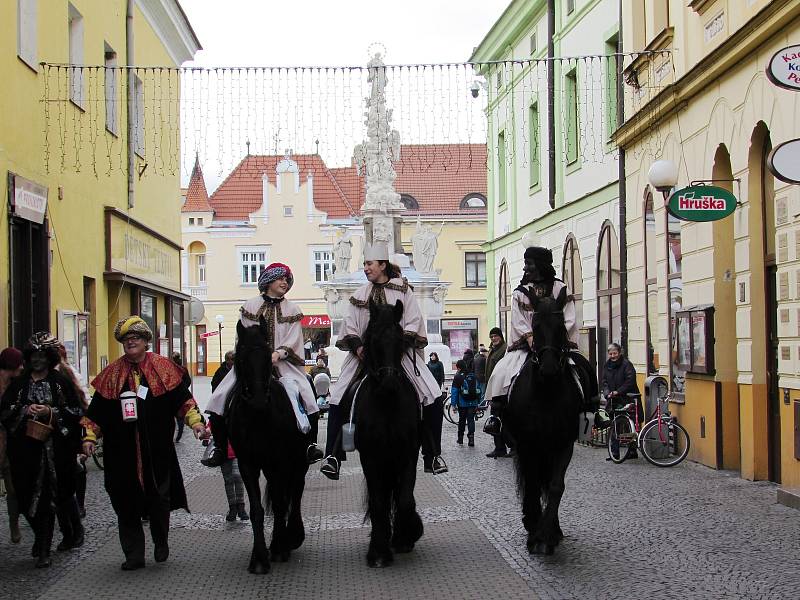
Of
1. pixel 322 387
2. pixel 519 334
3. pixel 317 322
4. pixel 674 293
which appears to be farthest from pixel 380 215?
pixel 519 334

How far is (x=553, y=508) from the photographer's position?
9.48m

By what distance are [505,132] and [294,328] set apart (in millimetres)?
25755

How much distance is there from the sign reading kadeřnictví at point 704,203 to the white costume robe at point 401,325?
18.1 ft

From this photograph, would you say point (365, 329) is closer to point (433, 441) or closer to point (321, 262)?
point (433, 441)

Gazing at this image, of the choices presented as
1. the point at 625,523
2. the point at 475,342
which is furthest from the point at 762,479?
the point at 475,342

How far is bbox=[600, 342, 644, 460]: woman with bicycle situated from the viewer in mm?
18625

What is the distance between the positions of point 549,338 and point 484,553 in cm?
176

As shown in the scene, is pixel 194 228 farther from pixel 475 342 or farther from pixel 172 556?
pixel 172 556

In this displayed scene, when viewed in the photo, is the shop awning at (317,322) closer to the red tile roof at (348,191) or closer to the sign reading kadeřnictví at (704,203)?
the red tile roof at (348,191)

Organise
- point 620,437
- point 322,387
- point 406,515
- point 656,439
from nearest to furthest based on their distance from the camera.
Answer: point 406,515
point 656,439
point 620,437
point 322,387

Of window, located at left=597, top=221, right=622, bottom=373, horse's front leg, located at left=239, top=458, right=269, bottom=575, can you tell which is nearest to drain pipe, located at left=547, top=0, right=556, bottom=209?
window, located at left=597, top=221, right=622, bottom=373

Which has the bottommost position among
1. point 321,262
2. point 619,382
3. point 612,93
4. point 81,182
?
point 619,382

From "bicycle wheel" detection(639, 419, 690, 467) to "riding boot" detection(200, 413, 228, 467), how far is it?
26.0 feet

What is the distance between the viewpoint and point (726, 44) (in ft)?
49.3
